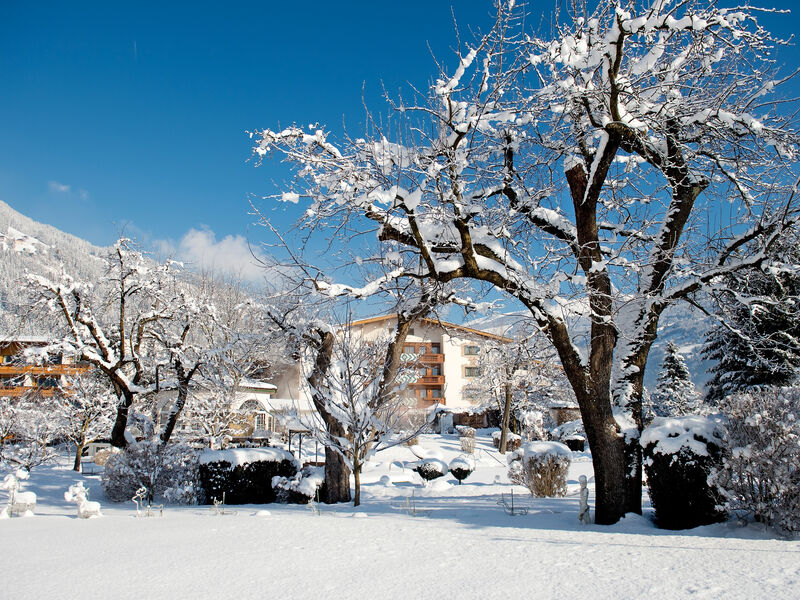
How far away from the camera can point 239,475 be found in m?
12.9

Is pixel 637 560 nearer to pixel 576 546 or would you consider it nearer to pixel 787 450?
pixel 576 546

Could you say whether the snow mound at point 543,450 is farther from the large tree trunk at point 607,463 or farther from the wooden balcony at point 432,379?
the wooden balcony at point 432,379

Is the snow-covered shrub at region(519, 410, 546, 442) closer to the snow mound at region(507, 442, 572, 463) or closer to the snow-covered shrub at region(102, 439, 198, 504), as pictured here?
the snow mound at region(507, 442, 572, 463)

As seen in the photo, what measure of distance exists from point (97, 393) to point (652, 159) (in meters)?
26.2

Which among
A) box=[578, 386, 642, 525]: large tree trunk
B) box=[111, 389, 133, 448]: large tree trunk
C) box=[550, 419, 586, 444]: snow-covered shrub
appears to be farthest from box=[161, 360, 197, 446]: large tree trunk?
box=[550, 419, 586, 444]: snow-covered shrub

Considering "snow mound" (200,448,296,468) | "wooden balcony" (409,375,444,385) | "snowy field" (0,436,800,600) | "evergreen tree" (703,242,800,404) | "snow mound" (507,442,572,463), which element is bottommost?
"snowy field" (0,436,800,600)

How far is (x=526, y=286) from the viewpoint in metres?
8.13

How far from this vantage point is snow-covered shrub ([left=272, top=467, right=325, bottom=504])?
41.3 feet

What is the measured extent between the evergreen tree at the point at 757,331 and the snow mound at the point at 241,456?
10.0 meters

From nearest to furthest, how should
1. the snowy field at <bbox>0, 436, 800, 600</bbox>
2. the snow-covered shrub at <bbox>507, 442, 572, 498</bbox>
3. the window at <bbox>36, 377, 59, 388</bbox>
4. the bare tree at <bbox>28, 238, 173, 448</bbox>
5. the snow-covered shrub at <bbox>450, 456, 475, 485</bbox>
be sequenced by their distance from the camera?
the snowy field at <bbox>0, 436, 800, 600</bbox> < the snow-covered shrub at <bbox>507, 442, 572, 498</bbox> < the bare tree at <bbox>28, 238, 173, 448</bbox> < the snow-covered shrub at <bbox>450, 456, 475, 485</bbox> < the window at <bbox>36, 377, 59, 388</bbox>

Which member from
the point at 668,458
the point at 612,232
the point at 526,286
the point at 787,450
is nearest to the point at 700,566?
the point at 787,450

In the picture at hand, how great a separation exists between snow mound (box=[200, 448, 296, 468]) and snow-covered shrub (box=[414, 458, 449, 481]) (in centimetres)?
658

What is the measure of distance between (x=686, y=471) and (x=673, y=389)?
119 ft

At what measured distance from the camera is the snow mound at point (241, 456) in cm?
1291
